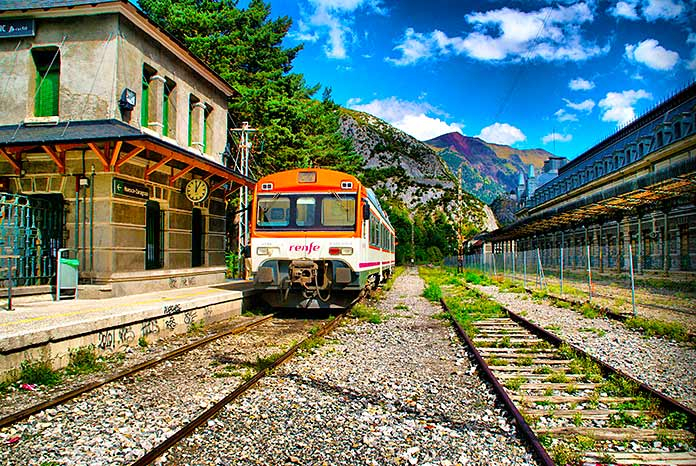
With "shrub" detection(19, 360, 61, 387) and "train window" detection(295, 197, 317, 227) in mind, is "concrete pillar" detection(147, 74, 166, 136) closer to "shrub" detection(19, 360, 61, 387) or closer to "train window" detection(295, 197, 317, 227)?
"train window" detection(295, 197, 317, 227)

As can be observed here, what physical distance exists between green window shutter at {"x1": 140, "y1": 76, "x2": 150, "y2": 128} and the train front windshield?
5057 millimetres

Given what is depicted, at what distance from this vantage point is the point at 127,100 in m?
12.6

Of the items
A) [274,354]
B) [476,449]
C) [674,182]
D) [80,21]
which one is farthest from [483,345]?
[80,21]

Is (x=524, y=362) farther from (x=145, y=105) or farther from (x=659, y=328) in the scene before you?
(x=145, y=105)

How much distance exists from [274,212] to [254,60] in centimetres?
1416

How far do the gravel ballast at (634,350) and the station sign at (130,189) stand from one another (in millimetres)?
10218

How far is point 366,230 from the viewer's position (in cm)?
1180

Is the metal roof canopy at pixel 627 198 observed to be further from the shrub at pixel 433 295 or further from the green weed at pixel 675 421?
the green weed at pixel 675 421

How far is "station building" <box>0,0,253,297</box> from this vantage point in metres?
11.4

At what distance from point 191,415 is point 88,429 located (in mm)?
894

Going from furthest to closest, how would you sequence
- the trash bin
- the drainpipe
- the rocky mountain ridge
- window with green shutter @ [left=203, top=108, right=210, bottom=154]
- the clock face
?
the rocky mountain ridge → window with green shutter @ [left=203, top=108, right=210, bottom=154] → the clock face → the drainpipe → the trash bin

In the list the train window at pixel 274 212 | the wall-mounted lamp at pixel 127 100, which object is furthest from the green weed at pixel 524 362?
the wall-mounted lamp at pixel 127 100

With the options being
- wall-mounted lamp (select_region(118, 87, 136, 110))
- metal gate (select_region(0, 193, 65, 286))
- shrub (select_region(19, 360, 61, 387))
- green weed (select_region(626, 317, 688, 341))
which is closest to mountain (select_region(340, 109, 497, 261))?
wall-mounted lamp (select_region(118, 87, 136, 110))

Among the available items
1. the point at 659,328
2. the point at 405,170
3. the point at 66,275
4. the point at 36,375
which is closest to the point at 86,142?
the point at 66,275
